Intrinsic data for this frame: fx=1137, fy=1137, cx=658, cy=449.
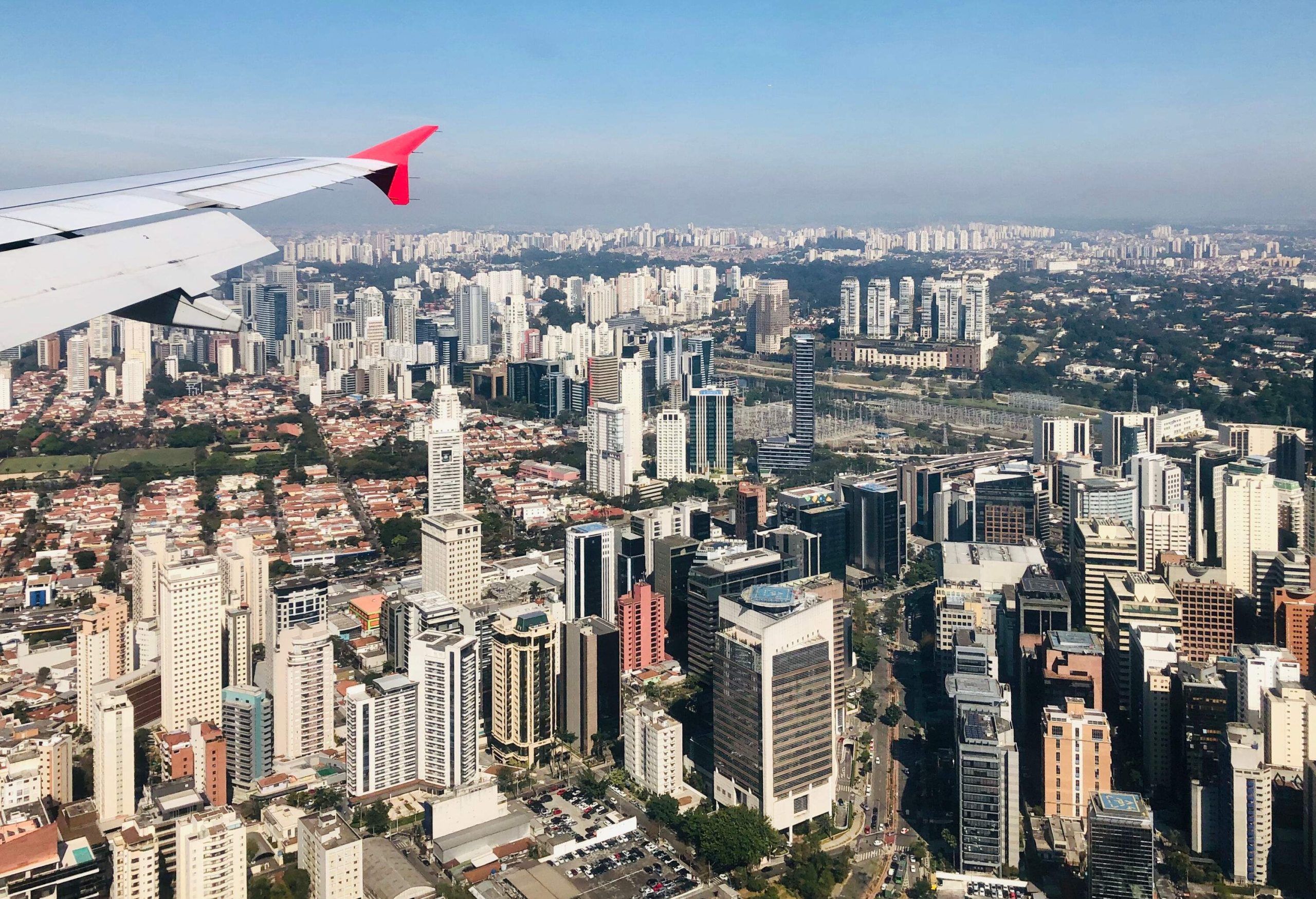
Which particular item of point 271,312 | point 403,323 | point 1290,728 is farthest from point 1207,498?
point 271,312

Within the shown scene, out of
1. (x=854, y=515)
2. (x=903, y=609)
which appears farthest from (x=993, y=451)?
(x=903, y=609)

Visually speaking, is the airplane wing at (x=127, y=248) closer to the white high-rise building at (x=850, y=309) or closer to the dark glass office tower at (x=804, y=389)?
the dark glass office tower at (x=804, y=389)

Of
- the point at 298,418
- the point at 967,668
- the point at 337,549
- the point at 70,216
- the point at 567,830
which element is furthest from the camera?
the point at 298,418

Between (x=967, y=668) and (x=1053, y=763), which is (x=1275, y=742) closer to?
(x=1053, y=763)

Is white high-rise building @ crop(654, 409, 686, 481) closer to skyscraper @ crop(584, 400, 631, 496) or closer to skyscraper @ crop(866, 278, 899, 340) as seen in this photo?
skyscraper @ crop(584, 400, 631, 496)

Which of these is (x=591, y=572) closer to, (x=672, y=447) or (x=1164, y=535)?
(x=1164, y=535)

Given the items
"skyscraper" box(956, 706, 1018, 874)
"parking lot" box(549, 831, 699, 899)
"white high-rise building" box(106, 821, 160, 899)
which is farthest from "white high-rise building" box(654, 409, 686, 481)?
"white high-rise building" box(106, 821, 160, 899)

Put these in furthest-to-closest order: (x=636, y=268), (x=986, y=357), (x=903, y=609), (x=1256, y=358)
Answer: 1. (x=636, y=268)
2. (x=986, y=357)
3. (x=1256, y=358)
4. (x=903, y=609)
